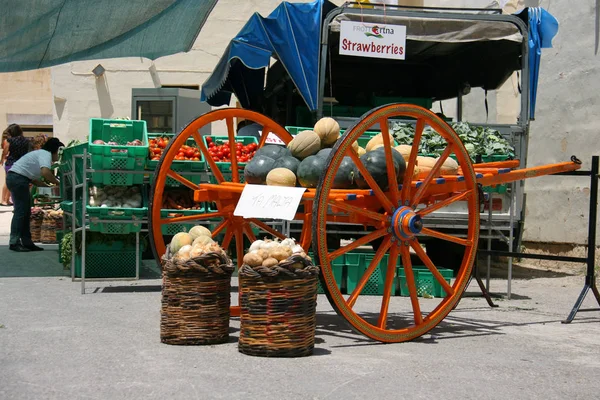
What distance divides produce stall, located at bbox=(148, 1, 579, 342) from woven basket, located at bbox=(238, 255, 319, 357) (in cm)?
10

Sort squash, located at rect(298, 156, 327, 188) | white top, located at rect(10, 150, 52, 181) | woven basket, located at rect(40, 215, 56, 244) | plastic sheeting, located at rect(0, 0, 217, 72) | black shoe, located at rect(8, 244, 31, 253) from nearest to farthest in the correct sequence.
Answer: squash, located at rect(298, 156, 327, 188)
plastic sheeting, located at rect(0, 0, 217, 72)
white top, located at rect(10, 150, 52, 181)
black shoe, located at rect(8, 244, 31, 253)
woven basket, located at rect(40, 215, 56, 244)

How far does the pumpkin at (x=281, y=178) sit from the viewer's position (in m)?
6.19

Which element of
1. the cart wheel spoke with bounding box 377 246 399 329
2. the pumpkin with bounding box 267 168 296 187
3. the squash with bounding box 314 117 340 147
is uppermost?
the squash with bounding box 314 117 340 147

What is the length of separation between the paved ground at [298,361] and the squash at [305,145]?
141 cm

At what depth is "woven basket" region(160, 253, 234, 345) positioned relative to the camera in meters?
5.69

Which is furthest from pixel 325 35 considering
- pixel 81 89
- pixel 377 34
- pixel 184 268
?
pixel 81 89

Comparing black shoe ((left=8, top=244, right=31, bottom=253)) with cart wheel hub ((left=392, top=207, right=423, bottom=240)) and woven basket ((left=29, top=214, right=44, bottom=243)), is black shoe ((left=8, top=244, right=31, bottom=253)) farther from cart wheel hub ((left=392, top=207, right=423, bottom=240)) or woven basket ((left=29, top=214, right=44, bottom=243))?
cart wheel hub ((left=392, top=207, right=423, bottom=240))

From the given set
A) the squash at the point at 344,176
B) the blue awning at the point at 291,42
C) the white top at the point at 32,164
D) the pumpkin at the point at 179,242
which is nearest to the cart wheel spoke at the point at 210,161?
the pumpkin at the point at 179,242

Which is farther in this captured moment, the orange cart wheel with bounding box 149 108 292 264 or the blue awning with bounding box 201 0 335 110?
the blue awning with bounding box 201 0 335 110

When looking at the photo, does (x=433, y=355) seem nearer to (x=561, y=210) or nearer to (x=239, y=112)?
(x=239, y=112)

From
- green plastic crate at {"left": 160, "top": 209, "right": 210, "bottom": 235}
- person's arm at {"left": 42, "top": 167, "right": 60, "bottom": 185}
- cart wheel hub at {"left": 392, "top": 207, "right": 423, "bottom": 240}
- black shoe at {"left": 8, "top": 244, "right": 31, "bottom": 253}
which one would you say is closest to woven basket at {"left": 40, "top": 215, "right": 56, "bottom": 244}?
black shoe at {"left": 8, "top": 244, "right": 31, "bottom": 253}

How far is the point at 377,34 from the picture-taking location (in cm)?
1038

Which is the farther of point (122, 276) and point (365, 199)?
point (122, 276)

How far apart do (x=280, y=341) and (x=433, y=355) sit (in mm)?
1105
